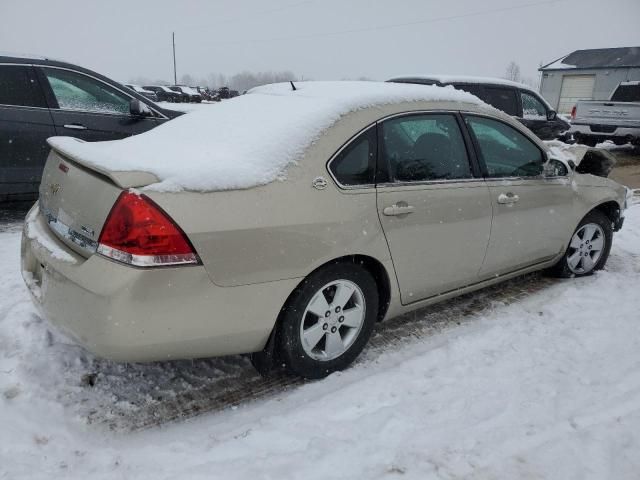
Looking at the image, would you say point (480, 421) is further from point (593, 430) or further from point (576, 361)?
point (576, 361)

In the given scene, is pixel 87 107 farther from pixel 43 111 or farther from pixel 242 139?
pixel 242 139

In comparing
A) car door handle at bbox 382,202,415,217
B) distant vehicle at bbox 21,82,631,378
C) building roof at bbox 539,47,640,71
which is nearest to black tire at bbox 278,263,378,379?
distant vehicle at bbox 21,82,631,378

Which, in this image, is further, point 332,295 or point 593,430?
point 332,295

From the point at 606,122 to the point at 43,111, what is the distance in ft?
41.0

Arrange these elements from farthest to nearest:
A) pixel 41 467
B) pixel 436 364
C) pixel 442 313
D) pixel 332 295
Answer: pixel 442 313
pixel 436 364
pixel 332 295
pixel 41 467

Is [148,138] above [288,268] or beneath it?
above

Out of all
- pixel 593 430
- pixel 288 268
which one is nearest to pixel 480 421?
pixel 593 430

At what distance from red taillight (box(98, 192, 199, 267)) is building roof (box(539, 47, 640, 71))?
35846mm

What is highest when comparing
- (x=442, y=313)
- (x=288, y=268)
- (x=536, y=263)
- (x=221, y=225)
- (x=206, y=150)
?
(x=206, y=150)

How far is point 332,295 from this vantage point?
2.68 meters

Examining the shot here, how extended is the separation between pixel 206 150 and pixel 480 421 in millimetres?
1922

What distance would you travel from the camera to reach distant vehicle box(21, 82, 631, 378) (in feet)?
6.99

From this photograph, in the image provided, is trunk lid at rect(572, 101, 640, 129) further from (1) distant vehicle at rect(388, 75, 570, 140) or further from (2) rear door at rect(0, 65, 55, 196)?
(2) rear door at rect(0, 65, 55, 196)

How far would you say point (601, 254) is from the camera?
4.45 meters
